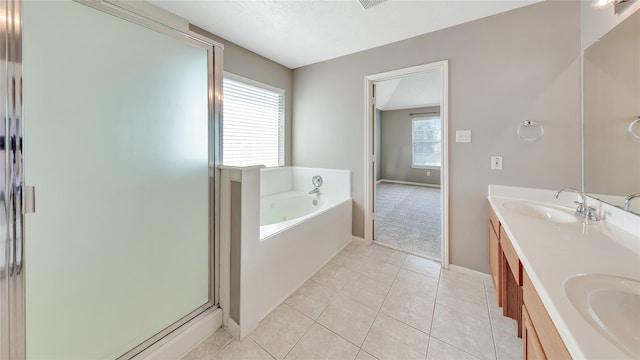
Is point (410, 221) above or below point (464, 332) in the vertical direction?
above

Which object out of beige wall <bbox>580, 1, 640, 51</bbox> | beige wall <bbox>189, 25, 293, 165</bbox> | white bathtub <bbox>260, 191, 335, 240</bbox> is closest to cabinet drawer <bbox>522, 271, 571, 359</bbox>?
beige wall <bbox>580, 1, 640, 51</bbox>

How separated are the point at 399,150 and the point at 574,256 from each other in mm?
6701

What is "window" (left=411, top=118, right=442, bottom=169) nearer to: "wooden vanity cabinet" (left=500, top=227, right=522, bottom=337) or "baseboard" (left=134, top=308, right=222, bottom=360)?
"wooden vanity cabinet" (left=500, top=227, right=522, bottom=337)

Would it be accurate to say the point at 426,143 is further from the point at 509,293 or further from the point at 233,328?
the point at 233,328

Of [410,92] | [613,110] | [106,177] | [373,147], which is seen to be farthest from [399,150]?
[106,177]

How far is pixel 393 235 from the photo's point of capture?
3.03 meters

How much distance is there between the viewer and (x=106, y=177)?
1007 mm

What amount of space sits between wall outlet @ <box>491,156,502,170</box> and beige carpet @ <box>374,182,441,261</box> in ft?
3.56

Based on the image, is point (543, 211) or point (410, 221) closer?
point (543, 211)

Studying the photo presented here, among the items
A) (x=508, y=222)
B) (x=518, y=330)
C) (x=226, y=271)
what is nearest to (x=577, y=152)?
(x=508, y=222)

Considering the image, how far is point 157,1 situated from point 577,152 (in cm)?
350

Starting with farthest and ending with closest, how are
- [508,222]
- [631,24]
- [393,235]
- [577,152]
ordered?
1. [393,235]
2. [577,152]
3. [508,222]
4. [631,24]

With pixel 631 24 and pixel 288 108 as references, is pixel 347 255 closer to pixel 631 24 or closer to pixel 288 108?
pixel 288 108

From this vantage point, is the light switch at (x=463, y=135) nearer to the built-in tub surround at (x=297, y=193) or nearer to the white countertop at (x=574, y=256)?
the white countertop at (x=574, y=256)
